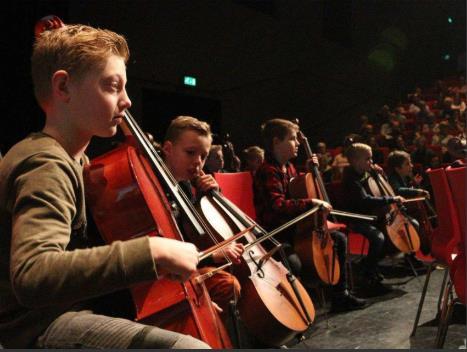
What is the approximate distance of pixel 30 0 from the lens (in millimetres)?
4805

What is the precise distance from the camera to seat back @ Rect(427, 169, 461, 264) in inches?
75.5

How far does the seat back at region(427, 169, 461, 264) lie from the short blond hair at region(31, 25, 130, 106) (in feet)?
4.64

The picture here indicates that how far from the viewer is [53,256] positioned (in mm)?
843

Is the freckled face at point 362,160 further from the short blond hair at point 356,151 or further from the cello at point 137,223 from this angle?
the cello at point 137,223

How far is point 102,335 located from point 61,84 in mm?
531

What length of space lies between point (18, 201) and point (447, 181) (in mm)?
1616

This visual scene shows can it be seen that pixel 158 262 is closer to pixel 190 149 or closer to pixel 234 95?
pixel 190 149

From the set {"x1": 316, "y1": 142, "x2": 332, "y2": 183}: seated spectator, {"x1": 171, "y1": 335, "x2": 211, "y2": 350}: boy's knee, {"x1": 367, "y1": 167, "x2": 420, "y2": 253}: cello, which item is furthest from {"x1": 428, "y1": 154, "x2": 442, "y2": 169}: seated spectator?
{"x1": 171, "y1": 335, "x2": 211, "y2": 350}: boy's knee

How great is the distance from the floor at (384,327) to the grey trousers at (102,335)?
172 centimetres

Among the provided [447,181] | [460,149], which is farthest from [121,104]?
[460,149]

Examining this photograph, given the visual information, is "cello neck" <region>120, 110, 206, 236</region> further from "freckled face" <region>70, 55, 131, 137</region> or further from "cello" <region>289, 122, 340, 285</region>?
"cello" <region>289, 122, 340, 285</region>

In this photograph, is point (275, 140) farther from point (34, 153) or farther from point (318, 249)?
point (34, 153)

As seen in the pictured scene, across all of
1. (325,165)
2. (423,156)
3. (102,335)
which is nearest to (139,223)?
(102,335)

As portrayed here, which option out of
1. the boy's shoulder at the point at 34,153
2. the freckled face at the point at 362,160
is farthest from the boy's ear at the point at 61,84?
the freckled face at the point at 362,160
